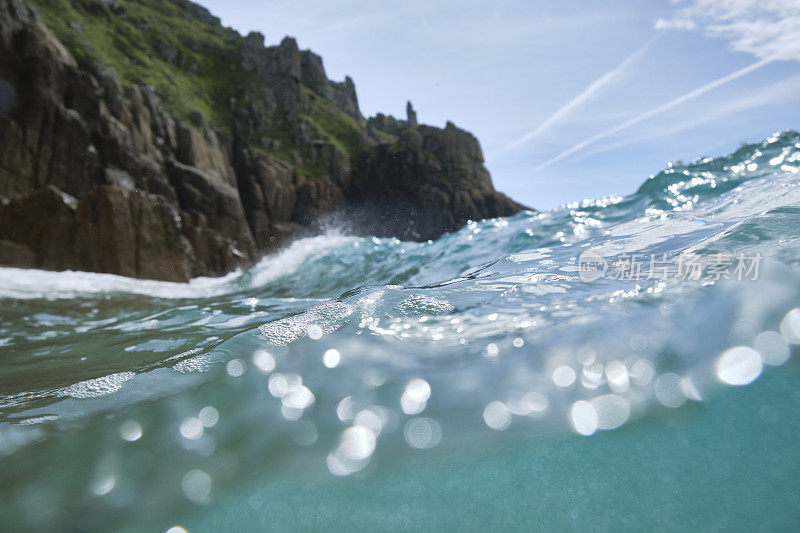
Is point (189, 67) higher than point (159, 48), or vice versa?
point (159, 48)

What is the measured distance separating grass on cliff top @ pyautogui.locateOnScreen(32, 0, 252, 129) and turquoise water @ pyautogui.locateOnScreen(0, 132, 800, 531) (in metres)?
30.0

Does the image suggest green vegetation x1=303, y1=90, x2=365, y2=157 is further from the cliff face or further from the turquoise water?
the turquoise water

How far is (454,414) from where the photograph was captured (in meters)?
1.96

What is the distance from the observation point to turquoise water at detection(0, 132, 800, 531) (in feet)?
4.75

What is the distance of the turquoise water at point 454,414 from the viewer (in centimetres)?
145

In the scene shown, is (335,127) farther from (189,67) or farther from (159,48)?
(159,48)

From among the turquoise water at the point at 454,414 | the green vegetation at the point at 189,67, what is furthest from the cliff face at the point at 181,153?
the turquoise water at the point at 454,414

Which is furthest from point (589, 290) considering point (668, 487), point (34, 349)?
point (34, 349)

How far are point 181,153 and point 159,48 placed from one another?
23833 millimetres

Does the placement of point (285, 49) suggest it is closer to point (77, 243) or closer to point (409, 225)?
point (409, 225)

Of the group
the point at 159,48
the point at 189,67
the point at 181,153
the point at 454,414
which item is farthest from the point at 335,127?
the point at 454,414

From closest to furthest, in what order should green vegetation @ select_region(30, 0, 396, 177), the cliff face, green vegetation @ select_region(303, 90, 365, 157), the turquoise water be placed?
the turquoise water → the cliff face → green vegetation @ select_region(30, 0, 396, 177) → green vegetation @ select_region(303, 90, 365, 157)

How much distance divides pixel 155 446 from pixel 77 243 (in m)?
16.2

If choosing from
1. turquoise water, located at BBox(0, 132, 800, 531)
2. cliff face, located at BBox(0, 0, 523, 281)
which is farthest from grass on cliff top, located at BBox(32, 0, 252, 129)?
turquoise water, located at BBox(0, 132, 800, 531)
